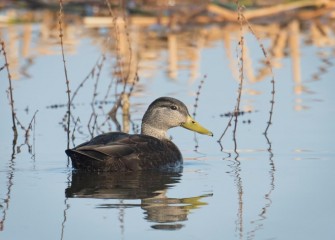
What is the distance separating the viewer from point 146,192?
9680 mm

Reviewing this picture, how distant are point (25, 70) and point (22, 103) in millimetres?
3206

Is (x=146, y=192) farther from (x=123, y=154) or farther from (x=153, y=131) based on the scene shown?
(x=153, y=131)

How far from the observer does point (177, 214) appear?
337 inches

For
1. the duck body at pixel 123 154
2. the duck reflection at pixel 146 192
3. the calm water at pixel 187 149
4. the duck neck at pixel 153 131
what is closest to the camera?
the calm water at pixel 187 149

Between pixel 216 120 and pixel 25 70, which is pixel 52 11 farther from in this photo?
pixel 216 120

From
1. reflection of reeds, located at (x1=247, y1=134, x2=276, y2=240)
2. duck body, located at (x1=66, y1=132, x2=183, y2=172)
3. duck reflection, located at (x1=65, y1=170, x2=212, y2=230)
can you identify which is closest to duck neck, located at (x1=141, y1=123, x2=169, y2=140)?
duck body, located at (x1=66, y1=132, x2=183, y2=172)

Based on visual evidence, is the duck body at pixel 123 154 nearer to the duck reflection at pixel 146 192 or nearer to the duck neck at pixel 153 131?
the duck reflection at pixel 146 192

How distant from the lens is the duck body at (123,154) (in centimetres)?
1059

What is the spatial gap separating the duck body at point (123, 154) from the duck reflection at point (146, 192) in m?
0.10

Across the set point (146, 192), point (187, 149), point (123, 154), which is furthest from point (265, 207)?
point (187, 149)

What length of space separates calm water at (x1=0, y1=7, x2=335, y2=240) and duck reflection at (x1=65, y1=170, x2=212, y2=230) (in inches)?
0.7

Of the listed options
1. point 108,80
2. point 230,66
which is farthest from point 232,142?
point 230,66

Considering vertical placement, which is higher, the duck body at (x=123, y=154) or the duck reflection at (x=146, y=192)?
the duck body at (x=123, y=154)

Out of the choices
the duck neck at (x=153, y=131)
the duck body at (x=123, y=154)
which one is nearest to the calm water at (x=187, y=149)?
the duck body at (x=123, y=154)
